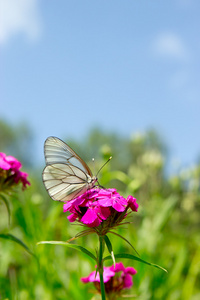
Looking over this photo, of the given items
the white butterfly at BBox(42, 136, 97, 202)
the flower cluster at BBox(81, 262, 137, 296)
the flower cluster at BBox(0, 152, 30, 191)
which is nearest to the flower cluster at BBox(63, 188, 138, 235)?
the white butterfly at BBox(42, 136, 97, 202)

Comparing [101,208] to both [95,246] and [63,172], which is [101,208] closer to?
[63,172]

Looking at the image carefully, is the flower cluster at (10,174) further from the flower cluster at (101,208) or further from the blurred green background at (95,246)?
the flower cluster at (101,208)

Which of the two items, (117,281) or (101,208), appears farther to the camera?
(117,281)

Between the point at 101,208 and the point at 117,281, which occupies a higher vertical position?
the point at 101,208

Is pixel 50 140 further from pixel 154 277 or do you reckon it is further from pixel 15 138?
pixel 15 138

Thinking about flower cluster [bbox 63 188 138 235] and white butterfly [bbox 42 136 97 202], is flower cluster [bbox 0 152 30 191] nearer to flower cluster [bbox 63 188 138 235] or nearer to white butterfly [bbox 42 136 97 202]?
white butterfly [bbox 42 136 97 202]

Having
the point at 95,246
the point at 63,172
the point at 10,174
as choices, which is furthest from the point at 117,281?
the point at 95,246

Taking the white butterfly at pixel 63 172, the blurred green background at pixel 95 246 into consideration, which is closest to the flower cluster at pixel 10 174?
the blurred green background at pixel 95 246
